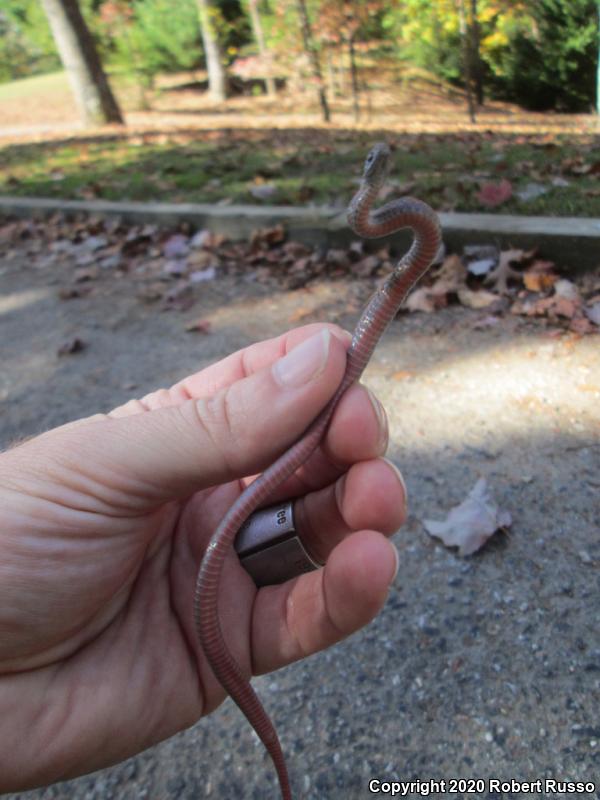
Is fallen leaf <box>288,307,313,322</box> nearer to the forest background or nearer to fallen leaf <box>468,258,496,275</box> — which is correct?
fallen leaf <box>468,258,496,275</box>

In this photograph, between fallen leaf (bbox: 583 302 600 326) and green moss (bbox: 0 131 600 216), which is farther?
green moss (bbox: 0 131 600 216)

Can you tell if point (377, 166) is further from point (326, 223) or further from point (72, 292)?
point (72, 292)

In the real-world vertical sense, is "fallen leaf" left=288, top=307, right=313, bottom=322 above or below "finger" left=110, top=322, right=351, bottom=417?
below

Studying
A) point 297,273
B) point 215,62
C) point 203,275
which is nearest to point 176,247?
point 203,275

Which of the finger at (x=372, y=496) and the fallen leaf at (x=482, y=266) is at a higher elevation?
the finger at (x=372, y=496)

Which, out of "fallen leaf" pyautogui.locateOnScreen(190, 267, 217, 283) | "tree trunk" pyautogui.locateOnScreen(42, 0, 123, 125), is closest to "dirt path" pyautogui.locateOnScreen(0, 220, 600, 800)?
"fallen leaf" pyautogui.locateOnScreen(190, 267, 217, 283)

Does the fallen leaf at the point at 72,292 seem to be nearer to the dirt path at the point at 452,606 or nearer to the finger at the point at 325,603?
the dirt path at the point at 452,606

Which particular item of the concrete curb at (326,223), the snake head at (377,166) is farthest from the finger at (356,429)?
the concrete curb at (326,223)

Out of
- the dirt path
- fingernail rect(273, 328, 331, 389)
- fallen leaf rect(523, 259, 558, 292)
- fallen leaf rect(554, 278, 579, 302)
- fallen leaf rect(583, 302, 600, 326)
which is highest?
fingernail rect(273, 328, 331, 389)
